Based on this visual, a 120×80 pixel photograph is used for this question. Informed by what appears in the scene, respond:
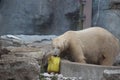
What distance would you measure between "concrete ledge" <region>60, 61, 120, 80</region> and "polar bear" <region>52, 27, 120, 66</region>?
44 centimetres

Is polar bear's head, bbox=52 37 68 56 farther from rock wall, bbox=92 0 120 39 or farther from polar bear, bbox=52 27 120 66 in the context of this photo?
rock wall, bbox=92 0 120 39

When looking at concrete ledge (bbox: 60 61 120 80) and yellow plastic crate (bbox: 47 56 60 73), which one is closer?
concrete ledge (bbox: 60 61 120 80)

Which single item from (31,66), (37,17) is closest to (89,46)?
(31,66)

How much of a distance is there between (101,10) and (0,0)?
3.13m

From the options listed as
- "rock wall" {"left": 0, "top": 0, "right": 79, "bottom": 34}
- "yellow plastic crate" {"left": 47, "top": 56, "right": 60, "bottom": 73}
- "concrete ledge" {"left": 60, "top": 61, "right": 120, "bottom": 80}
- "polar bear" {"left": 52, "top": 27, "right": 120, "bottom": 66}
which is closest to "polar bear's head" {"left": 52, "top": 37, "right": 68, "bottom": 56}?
"polar bear" {"left": 52, "top": 27, "right": 120, "bottom": 66}

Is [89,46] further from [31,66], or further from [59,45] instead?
[31,66]

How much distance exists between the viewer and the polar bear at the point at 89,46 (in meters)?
7.09

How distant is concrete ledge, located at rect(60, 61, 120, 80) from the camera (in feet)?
20.6

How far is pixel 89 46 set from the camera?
7.47 metres

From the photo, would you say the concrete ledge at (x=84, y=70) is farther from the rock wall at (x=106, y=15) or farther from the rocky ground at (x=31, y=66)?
the rock wall at (x=106, y=15)

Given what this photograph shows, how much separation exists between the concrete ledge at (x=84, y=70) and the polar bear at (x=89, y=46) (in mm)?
437

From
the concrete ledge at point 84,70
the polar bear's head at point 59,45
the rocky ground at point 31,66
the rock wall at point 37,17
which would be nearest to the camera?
the rocky ground at point 31,66

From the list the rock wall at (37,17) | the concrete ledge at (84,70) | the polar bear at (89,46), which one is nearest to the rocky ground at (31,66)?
the concrete ledge at (84,70)

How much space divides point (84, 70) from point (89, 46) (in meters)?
1.15
